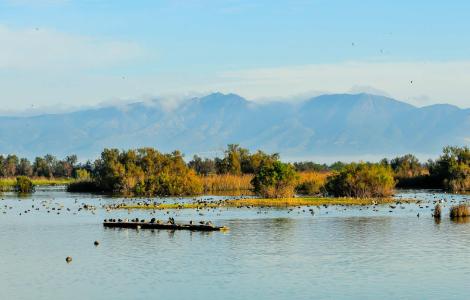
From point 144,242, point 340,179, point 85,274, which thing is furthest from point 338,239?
point 340,179

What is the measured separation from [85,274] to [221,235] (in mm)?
17812

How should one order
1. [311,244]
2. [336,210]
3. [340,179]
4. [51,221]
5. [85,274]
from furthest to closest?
[340,179], [336,210], [51,221], [311,244], [85,274]

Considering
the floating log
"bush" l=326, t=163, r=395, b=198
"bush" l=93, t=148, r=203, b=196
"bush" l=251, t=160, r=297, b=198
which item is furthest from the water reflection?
"bush" l=93, t=148, r=203, b=196

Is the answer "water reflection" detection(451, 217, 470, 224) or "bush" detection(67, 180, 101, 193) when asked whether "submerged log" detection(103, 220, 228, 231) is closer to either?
"water reflection" detection(451, 217, 470, 224)

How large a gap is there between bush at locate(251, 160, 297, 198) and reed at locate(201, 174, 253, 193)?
104 ft

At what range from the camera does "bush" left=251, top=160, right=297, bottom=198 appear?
3942 inches

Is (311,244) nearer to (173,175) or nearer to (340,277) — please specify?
(340,277)

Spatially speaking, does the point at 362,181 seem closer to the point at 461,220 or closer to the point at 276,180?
the point at 276,180

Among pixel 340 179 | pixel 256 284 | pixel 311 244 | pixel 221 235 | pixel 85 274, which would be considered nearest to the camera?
pixel 256 284

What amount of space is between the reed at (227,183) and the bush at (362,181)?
107ft

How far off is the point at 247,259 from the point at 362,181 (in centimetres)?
5590

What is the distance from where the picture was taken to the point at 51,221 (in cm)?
7762

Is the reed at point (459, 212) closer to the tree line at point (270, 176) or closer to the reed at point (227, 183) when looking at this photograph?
the tree line at point (270, 176)

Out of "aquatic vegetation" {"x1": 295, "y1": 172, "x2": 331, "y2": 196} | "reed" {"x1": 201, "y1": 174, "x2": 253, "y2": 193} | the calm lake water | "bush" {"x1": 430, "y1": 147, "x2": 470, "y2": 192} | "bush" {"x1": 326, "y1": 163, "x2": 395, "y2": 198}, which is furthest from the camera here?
"reed" {"x1": 201, "y1": 174, "x2": 253, "y2": 193}
